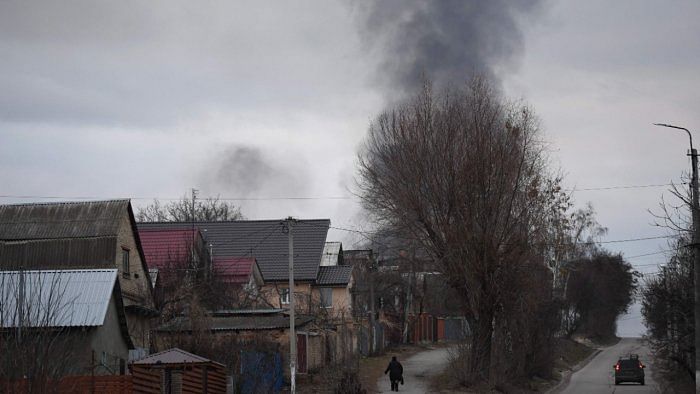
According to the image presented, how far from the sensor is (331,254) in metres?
63.7

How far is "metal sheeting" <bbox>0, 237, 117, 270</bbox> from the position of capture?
34219 millimetres

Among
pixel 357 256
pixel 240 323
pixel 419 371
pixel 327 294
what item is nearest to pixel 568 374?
pixel 327 294

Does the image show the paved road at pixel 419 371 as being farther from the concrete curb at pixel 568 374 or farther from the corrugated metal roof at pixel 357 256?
the corrugated metal roof at pixel 357 256

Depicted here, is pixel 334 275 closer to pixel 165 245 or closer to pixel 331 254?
pixel 331 254

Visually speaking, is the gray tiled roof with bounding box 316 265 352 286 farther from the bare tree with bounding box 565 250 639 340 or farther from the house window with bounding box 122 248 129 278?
the bare tree with bounding box 565 250 639 340

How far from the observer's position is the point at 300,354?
37406 millimetres

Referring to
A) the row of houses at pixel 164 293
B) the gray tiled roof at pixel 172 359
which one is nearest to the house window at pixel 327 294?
the row of houses at pixel 164 293

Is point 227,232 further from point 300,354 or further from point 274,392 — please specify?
point 274,392

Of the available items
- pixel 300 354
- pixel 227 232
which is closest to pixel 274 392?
pixel 300 354

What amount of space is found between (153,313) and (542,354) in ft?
63.9

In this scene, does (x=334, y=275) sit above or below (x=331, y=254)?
below

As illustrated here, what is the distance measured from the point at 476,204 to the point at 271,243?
80.5 ft

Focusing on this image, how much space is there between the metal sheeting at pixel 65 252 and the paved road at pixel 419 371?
1126 cm

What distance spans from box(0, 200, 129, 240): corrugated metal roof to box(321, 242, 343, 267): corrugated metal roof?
26738 millimetres
